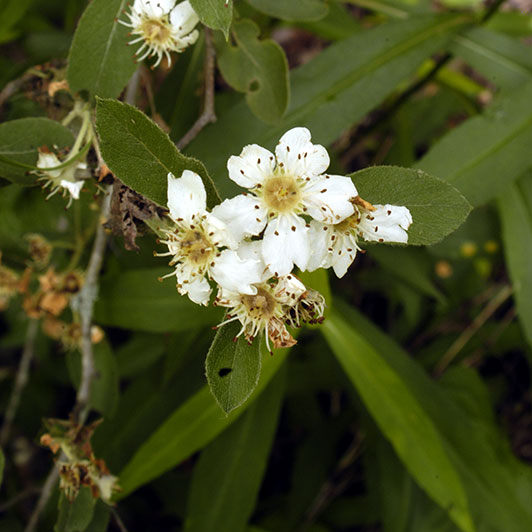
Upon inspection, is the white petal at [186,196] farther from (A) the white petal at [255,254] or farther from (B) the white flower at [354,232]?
(B) the white flower at [354,232]

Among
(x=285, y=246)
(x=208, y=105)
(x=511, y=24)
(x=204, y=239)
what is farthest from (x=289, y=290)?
(x=511, y=24)

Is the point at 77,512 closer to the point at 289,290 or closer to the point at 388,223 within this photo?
the point at 289,290

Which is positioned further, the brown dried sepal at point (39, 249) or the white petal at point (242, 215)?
the brown dried sepal at point (39, 249)

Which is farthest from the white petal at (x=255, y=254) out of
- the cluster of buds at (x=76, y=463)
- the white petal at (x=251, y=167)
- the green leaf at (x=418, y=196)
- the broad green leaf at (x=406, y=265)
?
the broad green leaf at (x=406, y=265)

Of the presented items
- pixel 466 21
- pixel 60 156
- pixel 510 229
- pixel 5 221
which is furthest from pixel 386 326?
pixel 60 156

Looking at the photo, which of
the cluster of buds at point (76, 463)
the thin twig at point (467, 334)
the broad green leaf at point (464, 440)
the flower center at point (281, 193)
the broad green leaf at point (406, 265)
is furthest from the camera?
the thin twig at point (467, 334)

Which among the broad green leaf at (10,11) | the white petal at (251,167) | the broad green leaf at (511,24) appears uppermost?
the broad green leaf at (10,11)

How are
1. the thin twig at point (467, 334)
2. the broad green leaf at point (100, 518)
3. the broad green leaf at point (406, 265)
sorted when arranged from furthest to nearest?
the thin twig at point (467, 334) → the broad green leaf at point (406, 265) → the broad green leaf at point (100, 518)
